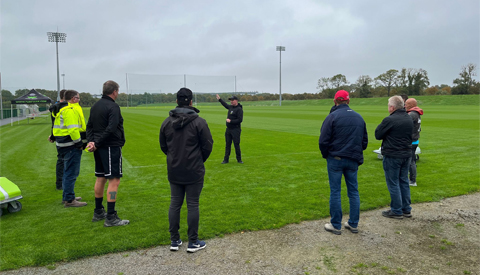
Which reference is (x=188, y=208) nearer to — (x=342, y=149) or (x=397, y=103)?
(x=342, y=149)

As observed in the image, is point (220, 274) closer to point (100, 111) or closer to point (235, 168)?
point (100, 111)

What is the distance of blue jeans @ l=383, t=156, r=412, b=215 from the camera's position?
5215 millimetres

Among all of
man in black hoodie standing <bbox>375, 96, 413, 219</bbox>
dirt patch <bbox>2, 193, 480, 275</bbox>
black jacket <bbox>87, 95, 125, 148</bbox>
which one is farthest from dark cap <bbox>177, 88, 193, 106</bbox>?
man in black hoodie standing <bbox>375, 96, 413, 219</bbox>

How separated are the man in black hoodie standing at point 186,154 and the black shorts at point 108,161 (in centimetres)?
114

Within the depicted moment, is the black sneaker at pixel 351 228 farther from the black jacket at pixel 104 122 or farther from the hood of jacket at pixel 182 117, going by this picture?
the black jacket at pixel 104 122

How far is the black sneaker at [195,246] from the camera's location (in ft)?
13.4

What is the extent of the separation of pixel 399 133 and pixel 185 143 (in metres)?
3.44

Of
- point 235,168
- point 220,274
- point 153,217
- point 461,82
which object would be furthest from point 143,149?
point 461,82

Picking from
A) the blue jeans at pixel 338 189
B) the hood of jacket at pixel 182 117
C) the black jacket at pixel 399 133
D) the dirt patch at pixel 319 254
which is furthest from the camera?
the black jacket at pixel 399 133

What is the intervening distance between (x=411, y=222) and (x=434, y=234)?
0.49 m

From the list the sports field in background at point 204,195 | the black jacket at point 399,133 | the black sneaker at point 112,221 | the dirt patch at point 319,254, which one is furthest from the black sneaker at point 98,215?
the black jacket at point 399,133

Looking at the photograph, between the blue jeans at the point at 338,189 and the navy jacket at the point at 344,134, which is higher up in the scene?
the navy jacket at the point at 344,134

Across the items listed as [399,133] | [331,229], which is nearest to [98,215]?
[331,229]

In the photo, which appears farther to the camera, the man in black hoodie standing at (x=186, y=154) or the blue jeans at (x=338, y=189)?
the blue jeans at (x=338, y=189)
